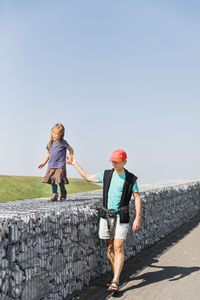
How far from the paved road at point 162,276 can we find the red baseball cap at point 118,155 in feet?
6.72

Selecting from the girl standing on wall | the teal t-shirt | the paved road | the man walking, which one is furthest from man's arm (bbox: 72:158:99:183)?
the girl standing on wall

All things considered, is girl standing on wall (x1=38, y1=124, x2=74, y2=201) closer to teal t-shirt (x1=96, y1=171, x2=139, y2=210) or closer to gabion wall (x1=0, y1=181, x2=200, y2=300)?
gabion wall (x1=0, y1=181, x2=200, y2=300)

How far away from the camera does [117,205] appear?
638 cm

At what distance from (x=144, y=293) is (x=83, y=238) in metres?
1.25

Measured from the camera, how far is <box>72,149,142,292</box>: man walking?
20.7 ft

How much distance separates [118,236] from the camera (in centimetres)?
631

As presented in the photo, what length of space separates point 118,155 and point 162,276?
2.54 metres

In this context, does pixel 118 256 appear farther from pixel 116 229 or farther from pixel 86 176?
pixel 86 176

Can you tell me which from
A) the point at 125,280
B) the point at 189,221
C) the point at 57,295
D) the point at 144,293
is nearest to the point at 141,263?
the point at 125,280

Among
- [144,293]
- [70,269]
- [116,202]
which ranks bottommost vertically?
[144,293]

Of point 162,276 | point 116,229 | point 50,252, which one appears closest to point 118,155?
point 116,229

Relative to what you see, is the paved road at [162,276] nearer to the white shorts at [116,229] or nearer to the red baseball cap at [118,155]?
the white shorts at [116,229]

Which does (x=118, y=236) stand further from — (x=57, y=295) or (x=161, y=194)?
(x=161, y=194)

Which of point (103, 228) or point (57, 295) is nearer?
point (57, 295)
